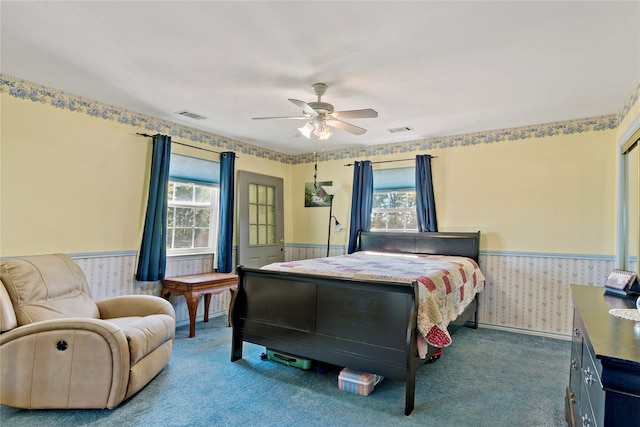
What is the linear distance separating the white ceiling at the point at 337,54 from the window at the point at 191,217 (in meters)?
1.08

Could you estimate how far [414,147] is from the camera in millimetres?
4969

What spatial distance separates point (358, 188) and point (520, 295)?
2.48 metres

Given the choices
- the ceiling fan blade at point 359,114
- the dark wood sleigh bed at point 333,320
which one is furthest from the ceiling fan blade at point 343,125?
the dark wood sleigh bed at point 333,320

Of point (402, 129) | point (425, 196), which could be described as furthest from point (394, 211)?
point (402, 129)

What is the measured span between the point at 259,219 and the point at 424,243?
244 centimetres

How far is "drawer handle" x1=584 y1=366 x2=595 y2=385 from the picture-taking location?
131cm

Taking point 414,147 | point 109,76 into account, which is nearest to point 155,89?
point 109,76

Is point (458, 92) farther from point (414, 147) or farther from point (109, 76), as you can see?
point (109, 76)

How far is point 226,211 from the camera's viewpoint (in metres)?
4.64

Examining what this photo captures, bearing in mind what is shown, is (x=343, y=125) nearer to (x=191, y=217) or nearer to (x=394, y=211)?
(x=394, y=211)

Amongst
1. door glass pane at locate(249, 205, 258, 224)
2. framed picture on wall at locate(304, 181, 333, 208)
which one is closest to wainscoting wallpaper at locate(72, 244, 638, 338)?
door glass pane at locate(249, 205, 258, 224)

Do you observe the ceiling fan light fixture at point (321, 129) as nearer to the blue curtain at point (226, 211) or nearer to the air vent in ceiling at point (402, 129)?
the air vent in ceiling at point (402, 129)

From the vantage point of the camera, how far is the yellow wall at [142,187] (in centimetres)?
304

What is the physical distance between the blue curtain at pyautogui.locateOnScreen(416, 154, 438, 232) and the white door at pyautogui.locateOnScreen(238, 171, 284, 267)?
2223mm
